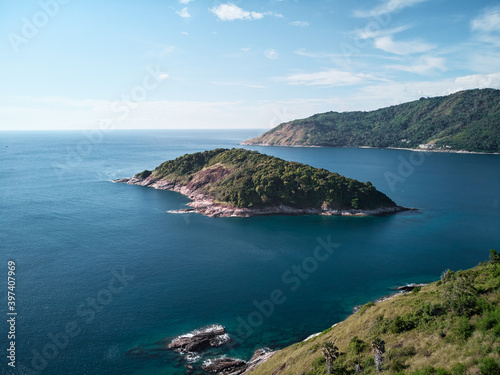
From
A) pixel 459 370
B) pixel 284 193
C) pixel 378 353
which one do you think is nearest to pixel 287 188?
pixel 284 193

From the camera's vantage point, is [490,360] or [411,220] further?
[411,220]

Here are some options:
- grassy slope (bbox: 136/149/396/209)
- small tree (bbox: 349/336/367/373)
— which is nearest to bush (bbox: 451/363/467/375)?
small tree (bbox: 349/336/367/373)

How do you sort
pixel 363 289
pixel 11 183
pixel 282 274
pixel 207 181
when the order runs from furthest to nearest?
pixel 11 183 < pixel 207 181 < pixel 282 274 < pixel 363 289

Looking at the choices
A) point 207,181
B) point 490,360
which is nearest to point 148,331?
point 490,360

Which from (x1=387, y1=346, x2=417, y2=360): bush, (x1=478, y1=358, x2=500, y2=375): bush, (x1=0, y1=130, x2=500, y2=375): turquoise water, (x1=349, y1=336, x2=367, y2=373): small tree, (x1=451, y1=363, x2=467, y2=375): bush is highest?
(x1=478, y1=358, x2=500, y2=375): bush

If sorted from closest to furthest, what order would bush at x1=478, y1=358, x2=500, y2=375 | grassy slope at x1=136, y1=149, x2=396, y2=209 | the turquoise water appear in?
bush at x1=478, y1=358, x2=500, y2=375, the turquoise water, grassy slope at x1=136, y1=149, x2=396, y2=209

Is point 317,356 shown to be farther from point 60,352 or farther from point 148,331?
point 60,352

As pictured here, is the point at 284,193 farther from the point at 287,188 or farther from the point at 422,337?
the point at 422,337

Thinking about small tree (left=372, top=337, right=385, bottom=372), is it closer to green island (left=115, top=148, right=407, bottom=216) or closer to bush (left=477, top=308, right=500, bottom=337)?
bush (left=477, top=308, right=500, bottom=337)
